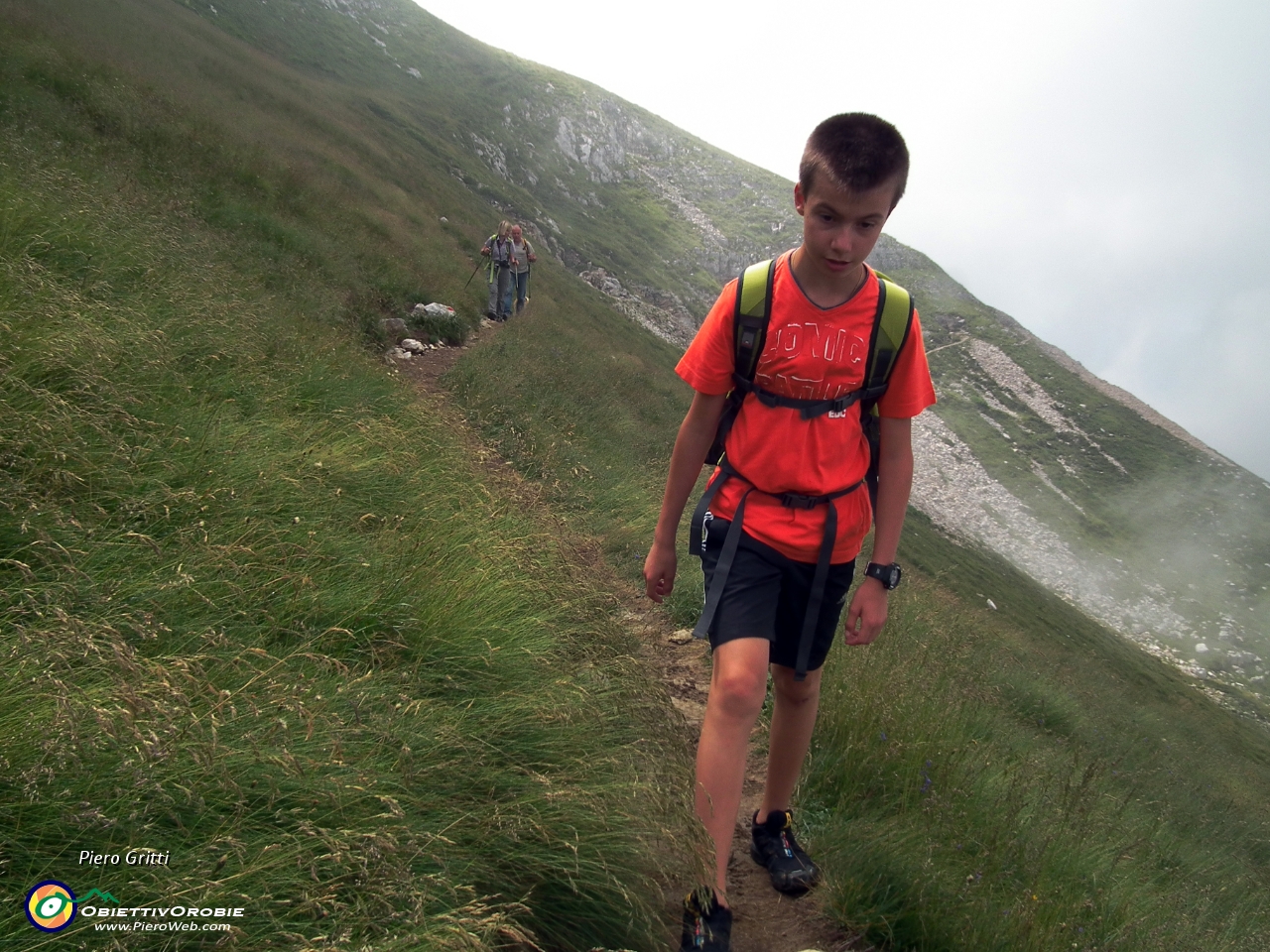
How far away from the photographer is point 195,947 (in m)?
1.29

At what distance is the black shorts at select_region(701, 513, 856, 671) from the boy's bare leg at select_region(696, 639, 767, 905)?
0.22ft

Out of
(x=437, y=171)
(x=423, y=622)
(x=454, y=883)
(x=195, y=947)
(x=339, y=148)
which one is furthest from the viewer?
(x=437, y=171)

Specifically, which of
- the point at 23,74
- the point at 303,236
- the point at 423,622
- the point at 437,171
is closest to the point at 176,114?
the point at 23,74

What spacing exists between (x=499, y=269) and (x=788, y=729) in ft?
46.5

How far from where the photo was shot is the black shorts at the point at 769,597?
2193 millimetres

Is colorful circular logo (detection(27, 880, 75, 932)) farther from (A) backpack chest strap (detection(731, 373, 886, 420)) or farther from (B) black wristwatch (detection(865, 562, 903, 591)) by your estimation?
(B) black wristwatch (detection(865, 562, 903, 591))

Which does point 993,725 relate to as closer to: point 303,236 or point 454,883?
point 454,883

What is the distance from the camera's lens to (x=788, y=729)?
2.55m

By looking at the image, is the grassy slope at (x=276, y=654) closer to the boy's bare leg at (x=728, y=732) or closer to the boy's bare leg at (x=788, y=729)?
the boy's bare leg at (x=728, y=732)

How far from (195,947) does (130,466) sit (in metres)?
2.02

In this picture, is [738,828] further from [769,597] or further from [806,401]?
[806,401]

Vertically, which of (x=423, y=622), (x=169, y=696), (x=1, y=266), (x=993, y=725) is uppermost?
(x=1, y=266)

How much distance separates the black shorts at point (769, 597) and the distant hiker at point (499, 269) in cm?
1387

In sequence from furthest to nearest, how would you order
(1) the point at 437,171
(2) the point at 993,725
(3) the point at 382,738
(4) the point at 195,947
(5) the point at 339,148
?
(1) the point at 437,171 → (5) the point at 339,148 → (2) the point at 993,725 → (3) the point at 382,738 → (4) the point at 195,947
